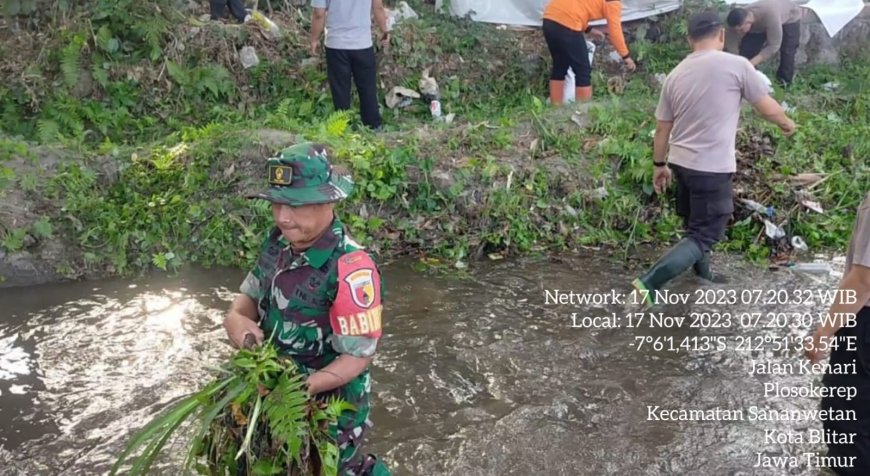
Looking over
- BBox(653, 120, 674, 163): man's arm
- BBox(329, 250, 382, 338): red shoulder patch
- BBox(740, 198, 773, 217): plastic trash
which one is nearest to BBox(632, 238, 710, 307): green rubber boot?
BBox(653, 120, 674, 163): man's arm

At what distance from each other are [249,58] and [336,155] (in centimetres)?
285

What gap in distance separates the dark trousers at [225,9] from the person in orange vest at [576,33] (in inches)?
147

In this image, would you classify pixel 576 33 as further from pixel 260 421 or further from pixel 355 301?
pixel 260 421

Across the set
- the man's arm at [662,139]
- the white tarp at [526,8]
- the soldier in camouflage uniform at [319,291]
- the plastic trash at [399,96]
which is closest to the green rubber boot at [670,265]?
the man's arm at [662,139]

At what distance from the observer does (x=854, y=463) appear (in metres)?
3.55

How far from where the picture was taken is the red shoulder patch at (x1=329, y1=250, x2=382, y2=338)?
2.66 meters

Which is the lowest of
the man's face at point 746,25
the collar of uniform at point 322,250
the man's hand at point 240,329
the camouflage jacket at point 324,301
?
the man's hand at point 240,329

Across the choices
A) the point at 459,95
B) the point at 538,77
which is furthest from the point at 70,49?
the point at 538,77

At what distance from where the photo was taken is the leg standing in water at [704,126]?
17.2 ft

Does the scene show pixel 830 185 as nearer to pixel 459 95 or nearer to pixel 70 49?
pixel 459 95

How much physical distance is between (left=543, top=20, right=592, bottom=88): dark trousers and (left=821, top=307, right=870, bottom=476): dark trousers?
5.77 meters

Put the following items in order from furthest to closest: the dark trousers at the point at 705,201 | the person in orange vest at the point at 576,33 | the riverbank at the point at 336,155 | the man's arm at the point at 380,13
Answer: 1. the person in orange vest at the point at 576,33
2. the man's arm at the point at 380,13
3. the riverbank at the point at 336,155
4. the dark trousers at the point at 705,201

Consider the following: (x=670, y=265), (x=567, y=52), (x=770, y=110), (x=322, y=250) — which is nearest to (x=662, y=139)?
(x=770, y=110)

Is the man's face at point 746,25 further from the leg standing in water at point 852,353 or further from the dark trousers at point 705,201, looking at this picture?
the leg standing in water at point 852,353
